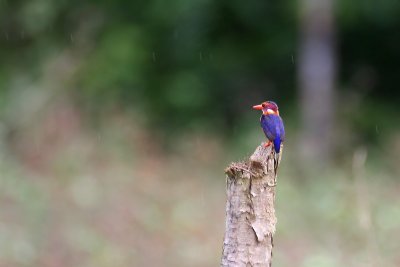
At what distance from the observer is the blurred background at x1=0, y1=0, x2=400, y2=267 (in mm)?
6594

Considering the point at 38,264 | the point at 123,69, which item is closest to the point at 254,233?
the point at 38,264

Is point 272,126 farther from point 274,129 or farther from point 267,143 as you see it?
point 267,143

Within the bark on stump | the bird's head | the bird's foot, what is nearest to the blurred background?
the bird's head

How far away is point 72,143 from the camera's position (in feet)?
26.5

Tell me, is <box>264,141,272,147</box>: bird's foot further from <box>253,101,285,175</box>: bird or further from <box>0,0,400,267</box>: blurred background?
<box>0,0,400,267</box>: blurred background

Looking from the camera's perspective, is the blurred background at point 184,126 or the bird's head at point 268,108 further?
the blurred background at point 184,126

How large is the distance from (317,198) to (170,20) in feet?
19.8

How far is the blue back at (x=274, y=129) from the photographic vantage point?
3121mm

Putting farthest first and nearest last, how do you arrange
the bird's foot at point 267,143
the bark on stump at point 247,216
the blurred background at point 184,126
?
1. the blurred background at point 184,126
2. the bird's foot at point 267,143
3. the bark on stump at point 247,216

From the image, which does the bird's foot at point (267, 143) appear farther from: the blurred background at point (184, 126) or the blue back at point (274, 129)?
the blurred background at point (184, 126)

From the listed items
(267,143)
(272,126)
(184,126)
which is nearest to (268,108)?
(272,126)

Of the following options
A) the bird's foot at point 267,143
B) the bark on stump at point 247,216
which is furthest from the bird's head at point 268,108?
the bark on stump at point 247,216

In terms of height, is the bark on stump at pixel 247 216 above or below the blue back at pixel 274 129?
below

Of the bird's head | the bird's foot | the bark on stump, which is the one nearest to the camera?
the bark on stump
